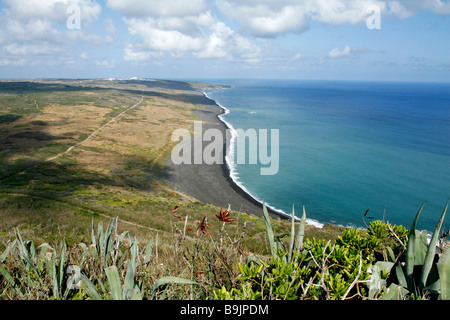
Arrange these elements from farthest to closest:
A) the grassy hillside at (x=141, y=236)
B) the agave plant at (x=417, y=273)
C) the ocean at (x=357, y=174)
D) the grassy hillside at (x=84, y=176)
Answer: the ocean at (x=357, y=174) → the grassy hillside at (x=84, y=176) → the grassy hillside at (x=141, y=236) → the agave plant at (x=417, y=273)

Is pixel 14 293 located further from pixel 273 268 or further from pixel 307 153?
pixel 307 153

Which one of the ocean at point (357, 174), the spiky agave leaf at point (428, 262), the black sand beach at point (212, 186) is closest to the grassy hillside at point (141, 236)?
the spiky agave leaf at point (428, 262)

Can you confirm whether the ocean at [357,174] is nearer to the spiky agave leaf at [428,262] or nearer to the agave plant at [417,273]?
the agave plant at [417,273]

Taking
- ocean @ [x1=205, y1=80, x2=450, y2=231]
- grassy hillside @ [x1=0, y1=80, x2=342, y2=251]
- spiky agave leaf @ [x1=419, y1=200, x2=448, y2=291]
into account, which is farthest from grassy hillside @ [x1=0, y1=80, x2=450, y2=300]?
ocean @ [x1=205, y1=80, x2=450, y2=231]

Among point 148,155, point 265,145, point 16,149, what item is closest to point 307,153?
point 265,145

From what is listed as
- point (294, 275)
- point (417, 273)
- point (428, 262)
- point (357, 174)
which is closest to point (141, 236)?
point (294, 275)

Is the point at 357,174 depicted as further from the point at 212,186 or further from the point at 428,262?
the point at 428,262

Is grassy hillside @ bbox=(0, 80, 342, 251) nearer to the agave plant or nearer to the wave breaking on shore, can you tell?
the agave plant
